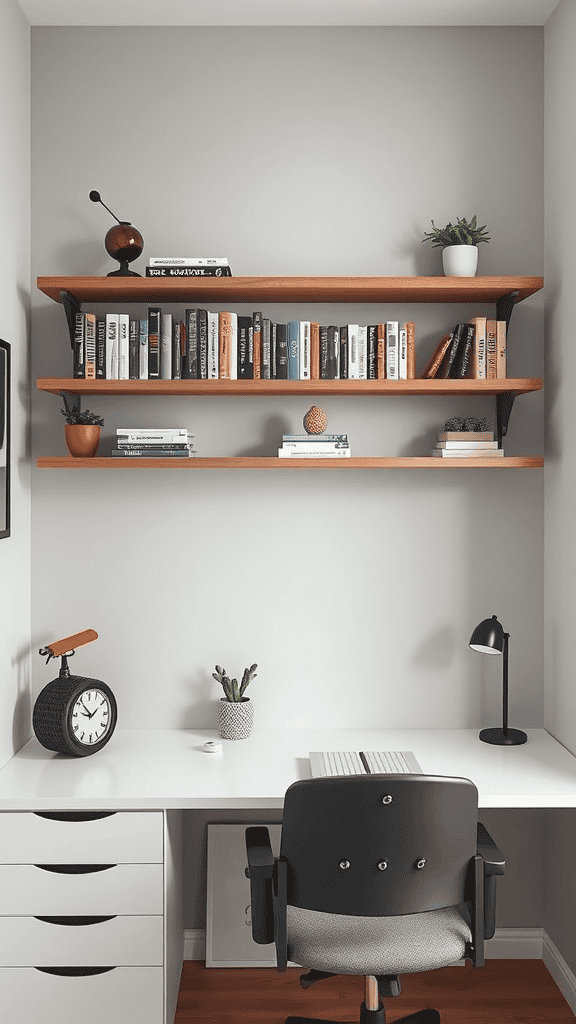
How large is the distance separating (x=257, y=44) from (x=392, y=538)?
5.23 ft

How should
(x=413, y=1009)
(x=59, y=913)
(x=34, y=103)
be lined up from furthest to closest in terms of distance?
(x=34, y=103)
(x=413, y=1009)
(x=59, y=913)

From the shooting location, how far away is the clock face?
2.36m

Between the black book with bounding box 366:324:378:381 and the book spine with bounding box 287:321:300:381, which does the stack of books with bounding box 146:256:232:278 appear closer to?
the book spine with bounding box 287:321:300:381

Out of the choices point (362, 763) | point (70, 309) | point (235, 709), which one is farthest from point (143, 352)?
point (362, 763)

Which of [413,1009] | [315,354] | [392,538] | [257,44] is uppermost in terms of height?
[257,44]

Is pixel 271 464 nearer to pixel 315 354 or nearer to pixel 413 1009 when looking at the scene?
pixel 315 354

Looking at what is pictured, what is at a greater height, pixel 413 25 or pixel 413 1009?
pixel 413 25

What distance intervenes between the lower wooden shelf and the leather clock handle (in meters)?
0.50

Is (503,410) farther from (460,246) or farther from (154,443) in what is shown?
(154,443)

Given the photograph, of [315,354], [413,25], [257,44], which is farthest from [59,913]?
[413,25]

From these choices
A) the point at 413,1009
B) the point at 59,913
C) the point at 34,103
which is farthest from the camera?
the point at 34,103

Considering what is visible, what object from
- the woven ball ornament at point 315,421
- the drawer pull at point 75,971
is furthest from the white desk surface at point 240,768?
the woven ball ornament at point 315,421

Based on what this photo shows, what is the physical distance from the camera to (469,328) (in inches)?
98.7

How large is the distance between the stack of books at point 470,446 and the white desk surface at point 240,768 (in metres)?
0.85
